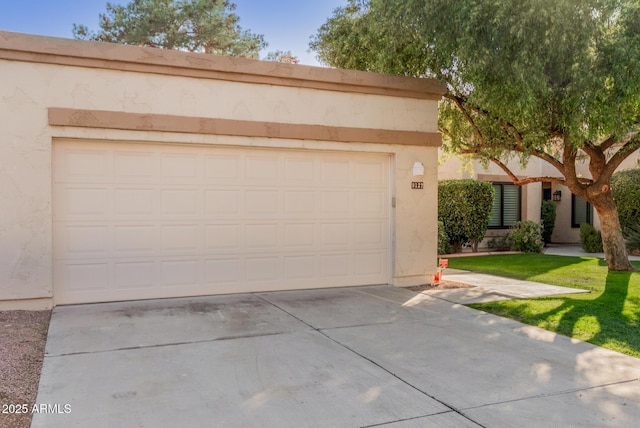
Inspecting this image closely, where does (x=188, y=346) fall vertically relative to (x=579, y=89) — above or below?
below

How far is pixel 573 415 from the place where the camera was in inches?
157

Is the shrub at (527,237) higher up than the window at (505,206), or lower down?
lower down

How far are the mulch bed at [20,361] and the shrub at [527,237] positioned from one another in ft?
45.0

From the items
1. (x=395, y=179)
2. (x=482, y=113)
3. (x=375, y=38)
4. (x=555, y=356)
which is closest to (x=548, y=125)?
(x=482, y=113)

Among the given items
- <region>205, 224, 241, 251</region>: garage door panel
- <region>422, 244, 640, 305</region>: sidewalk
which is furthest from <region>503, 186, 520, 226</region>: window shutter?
<region>205, 224, 241, 251</region>: garage door panel

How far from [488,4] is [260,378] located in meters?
6.66

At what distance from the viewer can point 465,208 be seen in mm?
15648

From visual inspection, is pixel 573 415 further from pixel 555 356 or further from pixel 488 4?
pixel 488 4

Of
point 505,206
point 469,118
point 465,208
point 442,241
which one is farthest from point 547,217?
point 469,118

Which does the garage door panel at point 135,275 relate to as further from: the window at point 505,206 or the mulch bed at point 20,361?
the window at point 505,206

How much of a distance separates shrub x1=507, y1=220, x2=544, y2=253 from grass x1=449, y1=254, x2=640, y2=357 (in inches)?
129

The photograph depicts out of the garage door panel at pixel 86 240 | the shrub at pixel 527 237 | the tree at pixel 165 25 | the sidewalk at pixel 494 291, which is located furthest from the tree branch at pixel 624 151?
the tree at pixel 165 25

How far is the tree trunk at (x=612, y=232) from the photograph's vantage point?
36.8 ft

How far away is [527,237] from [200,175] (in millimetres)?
11724
